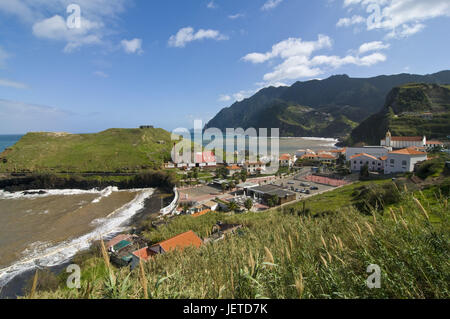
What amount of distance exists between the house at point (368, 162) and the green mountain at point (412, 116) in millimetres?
34925

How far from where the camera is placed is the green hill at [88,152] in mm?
49531

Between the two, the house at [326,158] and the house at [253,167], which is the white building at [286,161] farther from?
the house at [326,158]

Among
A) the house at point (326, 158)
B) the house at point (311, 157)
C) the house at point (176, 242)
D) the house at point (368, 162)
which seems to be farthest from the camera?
the house at point (311, 157)

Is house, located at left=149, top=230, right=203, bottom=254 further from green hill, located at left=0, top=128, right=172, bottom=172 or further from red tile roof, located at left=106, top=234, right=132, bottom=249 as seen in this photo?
green hill, located at left=0, top=128, right=172, bottom=172

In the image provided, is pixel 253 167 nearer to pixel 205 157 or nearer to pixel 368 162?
pixel 205 157

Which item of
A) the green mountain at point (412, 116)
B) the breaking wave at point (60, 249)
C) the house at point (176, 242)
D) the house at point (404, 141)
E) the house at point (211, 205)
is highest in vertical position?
the green mountain at point (412, 116)

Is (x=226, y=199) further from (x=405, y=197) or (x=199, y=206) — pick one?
(x=405, y=197)

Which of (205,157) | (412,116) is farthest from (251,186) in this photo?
(412,116)

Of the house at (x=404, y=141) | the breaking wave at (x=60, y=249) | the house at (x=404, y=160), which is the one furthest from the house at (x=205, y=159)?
the house at (x=404, y=141)

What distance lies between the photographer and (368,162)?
37.3 metres

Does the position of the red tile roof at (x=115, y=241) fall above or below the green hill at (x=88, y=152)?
below

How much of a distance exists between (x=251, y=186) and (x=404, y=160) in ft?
70.8

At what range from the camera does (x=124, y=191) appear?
39.9 m
